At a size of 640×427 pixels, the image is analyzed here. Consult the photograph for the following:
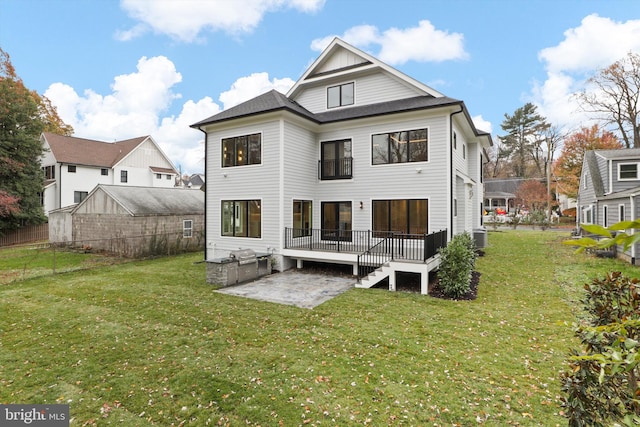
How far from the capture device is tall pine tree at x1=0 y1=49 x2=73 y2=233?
2198cm

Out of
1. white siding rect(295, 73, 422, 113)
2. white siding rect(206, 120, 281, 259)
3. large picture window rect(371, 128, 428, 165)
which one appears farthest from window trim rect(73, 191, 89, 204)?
large picture window rect(371, 128, 428, 165)

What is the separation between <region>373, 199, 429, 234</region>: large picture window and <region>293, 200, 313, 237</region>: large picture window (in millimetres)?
2966

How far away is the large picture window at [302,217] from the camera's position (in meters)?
13.2

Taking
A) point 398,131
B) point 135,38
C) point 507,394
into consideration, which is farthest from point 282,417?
point 135,38

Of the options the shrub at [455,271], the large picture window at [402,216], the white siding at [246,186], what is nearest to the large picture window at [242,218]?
the white siding at [246,186]

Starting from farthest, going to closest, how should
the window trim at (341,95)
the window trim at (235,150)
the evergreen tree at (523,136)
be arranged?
the evergreen tree at (523,136) < the window trim at (341,95) < the window trim at (235,150)

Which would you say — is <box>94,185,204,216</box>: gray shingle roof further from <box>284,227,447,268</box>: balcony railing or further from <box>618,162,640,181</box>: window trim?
<box>618,162,640,181</box>: window trim

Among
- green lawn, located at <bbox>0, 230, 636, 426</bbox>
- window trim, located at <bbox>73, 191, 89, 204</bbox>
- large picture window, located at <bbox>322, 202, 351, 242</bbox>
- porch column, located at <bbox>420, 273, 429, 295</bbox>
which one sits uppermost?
window trim, located at <bbox>73, 191, 89, 204</bbox>

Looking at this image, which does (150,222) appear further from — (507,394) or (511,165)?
(511,165)

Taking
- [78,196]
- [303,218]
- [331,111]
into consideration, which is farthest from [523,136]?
[78,196]

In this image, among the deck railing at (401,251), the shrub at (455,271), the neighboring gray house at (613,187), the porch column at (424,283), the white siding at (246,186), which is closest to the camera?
the shrub at (455,271)

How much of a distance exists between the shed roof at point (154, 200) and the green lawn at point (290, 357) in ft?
25.0

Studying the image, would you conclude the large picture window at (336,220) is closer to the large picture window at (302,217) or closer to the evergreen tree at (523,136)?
the large picture window at (302,217)

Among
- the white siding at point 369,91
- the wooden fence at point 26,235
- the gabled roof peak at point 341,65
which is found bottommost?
the wooden fence at point 26,235
